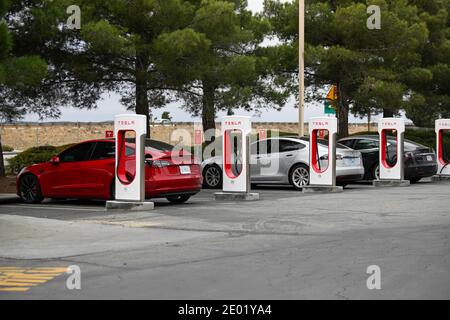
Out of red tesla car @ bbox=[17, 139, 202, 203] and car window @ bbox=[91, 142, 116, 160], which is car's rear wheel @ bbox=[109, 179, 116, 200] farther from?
car window @ bbox=[91, 142, 116, 160]

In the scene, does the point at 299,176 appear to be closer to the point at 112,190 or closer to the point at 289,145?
the point at 289,145

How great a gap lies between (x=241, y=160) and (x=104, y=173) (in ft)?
10.9

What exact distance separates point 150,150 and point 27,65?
16.7ft

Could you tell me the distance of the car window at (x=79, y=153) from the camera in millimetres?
15828

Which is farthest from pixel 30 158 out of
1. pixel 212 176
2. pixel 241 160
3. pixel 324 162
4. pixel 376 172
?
pixel 376 172

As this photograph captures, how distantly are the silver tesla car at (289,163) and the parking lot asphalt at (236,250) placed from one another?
13.4 ft

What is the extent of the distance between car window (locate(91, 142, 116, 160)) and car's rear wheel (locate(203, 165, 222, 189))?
16.5 ft

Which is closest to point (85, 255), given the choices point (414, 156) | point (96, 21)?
point (414, 156)

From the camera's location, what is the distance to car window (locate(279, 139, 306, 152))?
Result: 19.6 metres

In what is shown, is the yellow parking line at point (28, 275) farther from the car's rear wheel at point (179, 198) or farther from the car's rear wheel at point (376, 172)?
the car's rear wheel at point (376, 172)

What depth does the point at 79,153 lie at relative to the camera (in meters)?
15.9

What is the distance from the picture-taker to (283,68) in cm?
3328

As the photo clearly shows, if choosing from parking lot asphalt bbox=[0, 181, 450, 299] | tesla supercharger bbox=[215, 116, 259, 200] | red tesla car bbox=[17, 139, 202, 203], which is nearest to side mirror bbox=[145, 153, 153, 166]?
red tesla car bbox=[17, 139, 202, 203]
